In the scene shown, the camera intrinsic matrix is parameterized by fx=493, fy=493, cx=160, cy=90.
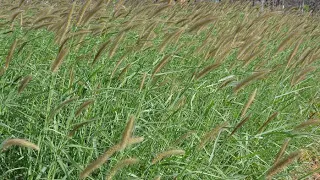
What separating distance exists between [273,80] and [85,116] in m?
1.69

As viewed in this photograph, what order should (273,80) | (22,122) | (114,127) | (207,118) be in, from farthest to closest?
(273,80) < (207,118) < (114,127) < (22,122)

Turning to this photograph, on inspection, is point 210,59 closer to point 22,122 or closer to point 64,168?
point 22,122

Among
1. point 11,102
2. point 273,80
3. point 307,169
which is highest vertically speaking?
point 11,102

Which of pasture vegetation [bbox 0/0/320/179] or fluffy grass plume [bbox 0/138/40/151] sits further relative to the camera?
pasture vegetation [bbox 0/0/320/179]

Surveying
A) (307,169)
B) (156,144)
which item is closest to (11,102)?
(156,144)

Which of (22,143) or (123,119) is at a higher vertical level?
(22,143)

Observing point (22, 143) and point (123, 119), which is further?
point (123, 119)

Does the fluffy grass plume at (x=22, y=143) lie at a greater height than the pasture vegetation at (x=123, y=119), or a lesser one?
greater

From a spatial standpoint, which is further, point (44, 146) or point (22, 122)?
point (22, 122)

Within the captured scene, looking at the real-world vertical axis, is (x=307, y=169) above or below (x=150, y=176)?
below

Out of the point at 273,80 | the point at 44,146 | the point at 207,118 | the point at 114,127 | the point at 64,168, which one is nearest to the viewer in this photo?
the point at 64,168

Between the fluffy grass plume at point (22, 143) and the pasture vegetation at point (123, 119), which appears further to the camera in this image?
the pasture vegetation at point (123, 119)

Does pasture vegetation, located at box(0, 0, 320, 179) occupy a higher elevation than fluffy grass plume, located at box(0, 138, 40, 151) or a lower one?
lower

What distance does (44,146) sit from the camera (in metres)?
1.84
